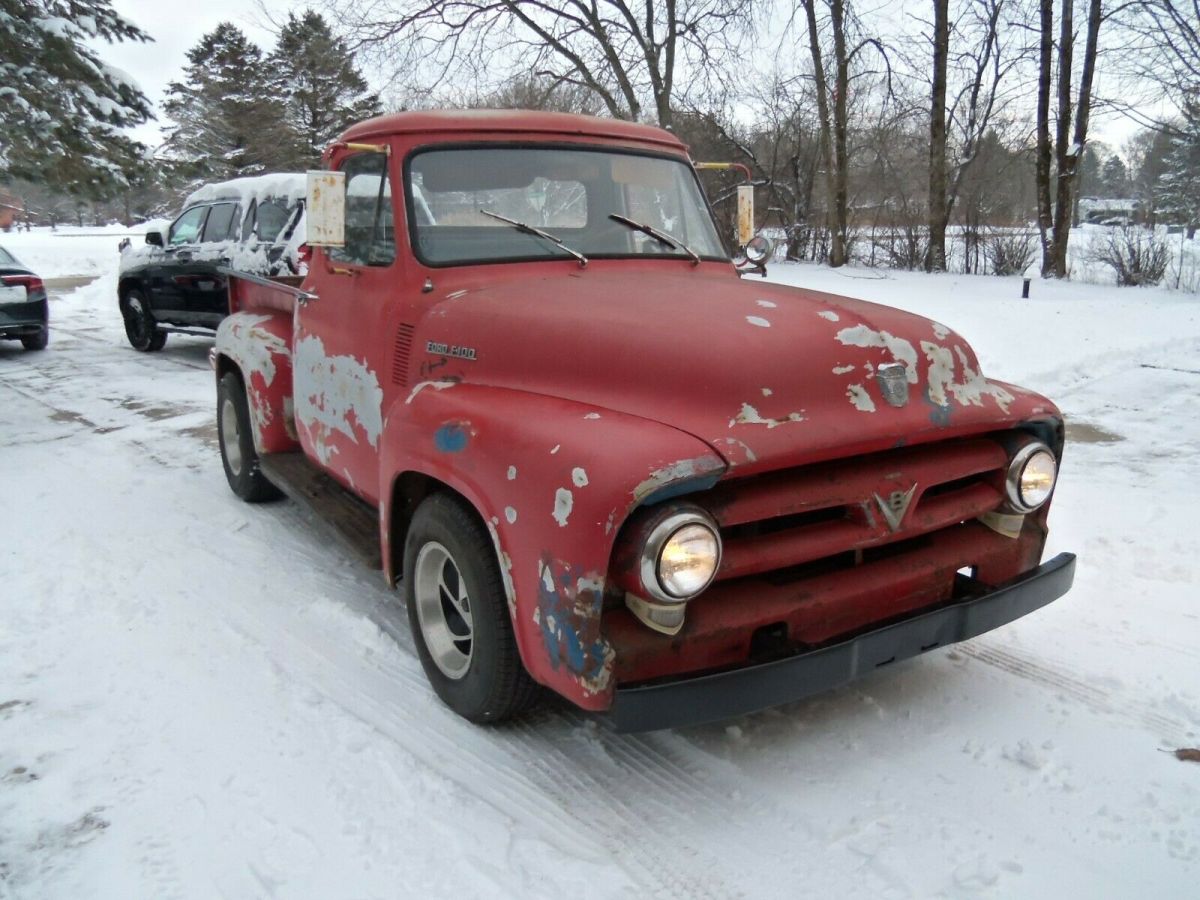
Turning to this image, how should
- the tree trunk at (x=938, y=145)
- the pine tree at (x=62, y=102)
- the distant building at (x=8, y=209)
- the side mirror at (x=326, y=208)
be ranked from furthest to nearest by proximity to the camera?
the distant building at (x=8, y=209)
the tree trunk at (x=938, y=145)
the pine tree at (x=62, y=102)
the side mirror at (x=326, y=208)

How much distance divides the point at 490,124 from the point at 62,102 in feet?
26.7

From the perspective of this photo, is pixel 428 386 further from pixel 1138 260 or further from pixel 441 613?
pixel 1138 260

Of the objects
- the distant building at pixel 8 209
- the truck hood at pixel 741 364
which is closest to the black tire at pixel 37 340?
the truck hood at pixel 741 364

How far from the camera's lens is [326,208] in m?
3.75

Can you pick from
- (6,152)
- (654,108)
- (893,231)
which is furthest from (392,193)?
(654,108)

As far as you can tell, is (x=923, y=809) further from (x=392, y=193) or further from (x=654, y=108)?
(x=654, y=108)

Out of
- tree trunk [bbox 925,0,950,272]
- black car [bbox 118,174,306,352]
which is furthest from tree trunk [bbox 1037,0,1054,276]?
A: black car [bbox 118,174,306,352]

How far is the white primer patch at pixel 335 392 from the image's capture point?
3.84 meters

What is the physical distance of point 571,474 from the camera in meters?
2.47

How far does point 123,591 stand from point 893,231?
2224 centimetres

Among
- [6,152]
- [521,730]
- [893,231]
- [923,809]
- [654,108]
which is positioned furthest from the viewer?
[654,108]

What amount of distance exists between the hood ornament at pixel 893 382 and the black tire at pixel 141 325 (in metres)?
11.6

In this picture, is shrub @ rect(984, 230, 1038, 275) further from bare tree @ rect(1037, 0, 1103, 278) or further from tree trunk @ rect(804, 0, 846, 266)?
tree trunk @ rect(804, 0, 846, 266)

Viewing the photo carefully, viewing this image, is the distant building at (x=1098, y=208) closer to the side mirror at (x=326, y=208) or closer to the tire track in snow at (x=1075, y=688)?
the tire track in snow at (x=1075, y=688)
